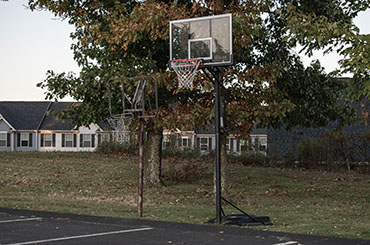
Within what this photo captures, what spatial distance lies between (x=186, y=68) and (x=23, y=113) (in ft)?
131

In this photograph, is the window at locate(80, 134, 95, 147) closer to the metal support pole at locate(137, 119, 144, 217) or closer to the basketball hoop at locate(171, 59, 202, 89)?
the basketball hoop at locate(171, 59, 202, 89)

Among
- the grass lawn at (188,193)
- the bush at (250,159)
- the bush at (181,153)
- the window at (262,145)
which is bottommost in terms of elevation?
the grass lawn at (188,193)

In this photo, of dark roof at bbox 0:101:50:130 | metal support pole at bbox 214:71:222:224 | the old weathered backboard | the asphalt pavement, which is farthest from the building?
metal support pole at bbox 214:71:222:224

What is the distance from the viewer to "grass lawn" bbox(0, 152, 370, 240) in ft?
45.5

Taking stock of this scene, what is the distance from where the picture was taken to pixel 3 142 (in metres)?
49.6

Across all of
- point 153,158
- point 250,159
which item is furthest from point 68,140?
point 153,158

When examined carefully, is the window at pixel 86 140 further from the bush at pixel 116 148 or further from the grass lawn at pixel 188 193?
the grass lawn at pixel 188 193

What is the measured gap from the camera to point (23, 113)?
5097 cm

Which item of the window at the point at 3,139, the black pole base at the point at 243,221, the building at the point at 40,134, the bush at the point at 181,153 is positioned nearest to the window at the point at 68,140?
the building at the point at 40,134

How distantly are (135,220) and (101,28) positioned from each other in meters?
8.77

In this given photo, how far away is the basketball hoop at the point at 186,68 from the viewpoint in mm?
13101

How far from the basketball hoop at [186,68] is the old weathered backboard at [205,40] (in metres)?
0.19

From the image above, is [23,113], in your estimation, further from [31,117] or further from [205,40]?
[205,40]

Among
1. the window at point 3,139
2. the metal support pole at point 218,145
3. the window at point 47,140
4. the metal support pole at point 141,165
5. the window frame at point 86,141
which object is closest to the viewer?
the metal support pole at point 218,145
